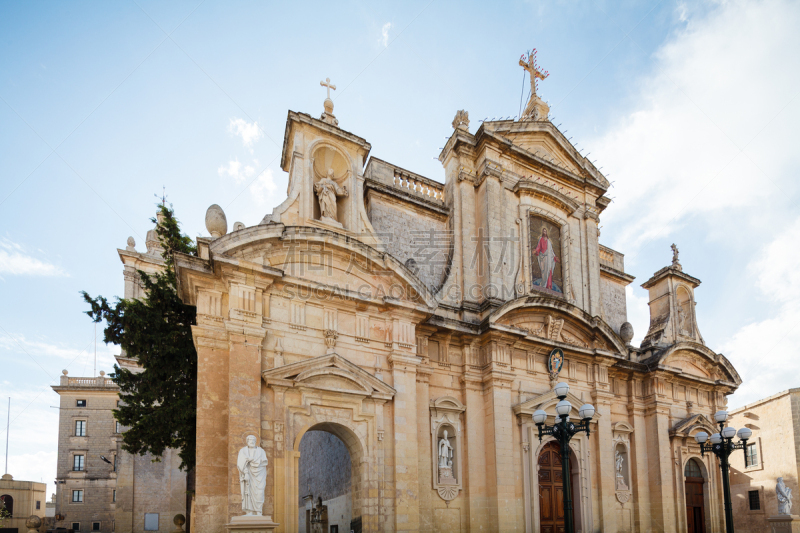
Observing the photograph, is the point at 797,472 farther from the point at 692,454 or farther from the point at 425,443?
the point at 425,443

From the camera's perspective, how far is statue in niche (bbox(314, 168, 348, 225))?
16594mm

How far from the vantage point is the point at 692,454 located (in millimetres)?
22812

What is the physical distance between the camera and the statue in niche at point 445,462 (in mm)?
16766

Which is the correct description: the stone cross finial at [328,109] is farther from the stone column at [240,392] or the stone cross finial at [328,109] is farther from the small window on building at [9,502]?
the small window on building at [9,502]

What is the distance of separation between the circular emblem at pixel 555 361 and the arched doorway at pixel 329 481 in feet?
22.0

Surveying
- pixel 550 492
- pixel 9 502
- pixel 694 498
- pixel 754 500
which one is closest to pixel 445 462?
pixel 550 492

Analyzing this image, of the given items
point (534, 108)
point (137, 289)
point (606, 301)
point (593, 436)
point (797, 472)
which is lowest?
point (797, 472)

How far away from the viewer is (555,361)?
19.2 m

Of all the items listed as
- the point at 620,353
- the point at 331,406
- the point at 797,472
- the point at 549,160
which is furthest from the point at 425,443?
the point at 797,472

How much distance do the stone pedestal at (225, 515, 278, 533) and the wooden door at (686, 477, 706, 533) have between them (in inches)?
646

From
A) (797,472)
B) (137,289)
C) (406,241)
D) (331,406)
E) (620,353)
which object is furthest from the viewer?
(137,289)

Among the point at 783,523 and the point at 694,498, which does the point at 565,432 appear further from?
the point at 783,523

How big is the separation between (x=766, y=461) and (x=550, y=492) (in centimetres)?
1687

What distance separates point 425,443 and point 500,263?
242 inches
